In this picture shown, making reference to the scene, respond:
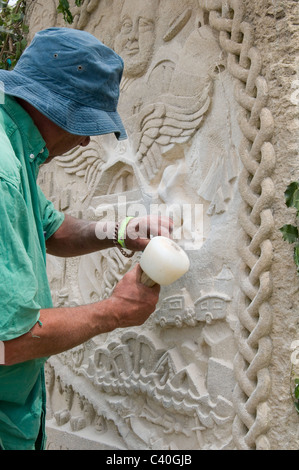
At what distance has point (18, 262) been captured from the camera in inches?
53.9

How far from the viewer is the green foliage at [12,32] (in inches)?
144

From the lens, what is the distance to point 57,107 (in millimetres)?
1567

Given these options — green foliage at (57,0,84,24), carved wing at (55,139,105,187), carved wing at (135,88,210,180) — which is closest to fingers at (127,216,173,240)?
carved wing at (135,88,210,180)

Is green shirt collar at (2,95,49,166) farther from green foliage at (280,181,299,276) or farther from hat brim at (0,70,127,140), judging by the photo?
green foliage at (280,181,299,276)

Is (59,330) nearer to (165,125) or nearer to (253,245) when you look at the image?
(253,245)

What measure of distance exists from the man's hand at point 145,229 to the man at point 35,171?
26 centimetres

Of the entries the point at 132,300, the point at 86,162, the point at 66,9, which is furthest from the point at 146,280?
the point at 66,9

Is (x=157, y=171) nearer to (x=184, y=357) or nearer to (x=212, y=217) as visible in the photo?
(x=212, y=217)

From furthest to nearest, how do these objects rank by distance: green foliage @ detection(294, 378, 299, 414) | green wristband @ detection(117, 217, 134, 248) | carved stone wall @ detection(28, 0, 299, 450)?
green wristband @ detection(117, 217, 134, 248), carved stone wall @ detection(28, 0, 299, 450), green foliage @ detection(294, 378, 299, 414)

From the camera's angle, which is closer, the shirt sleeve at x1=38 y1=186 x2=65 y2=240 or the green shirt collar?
the green shirt collar

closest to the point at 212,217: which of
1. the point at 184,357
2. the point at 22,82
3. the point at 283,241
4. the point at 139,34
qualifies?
the point at 283,241

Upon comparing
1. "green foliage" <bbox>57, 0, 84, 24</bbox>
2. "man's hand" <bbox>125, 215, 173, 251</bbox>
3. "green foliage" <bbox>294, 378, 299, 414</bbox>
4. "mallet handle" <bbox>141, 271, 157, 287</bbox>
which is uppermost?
"green foliage" <bbox>57, 0, 84, 24</bbox>

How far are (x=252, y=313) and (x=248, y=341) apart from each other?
0.09 meters

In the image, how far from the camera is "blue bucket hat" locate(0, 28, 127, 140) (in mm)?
1572
